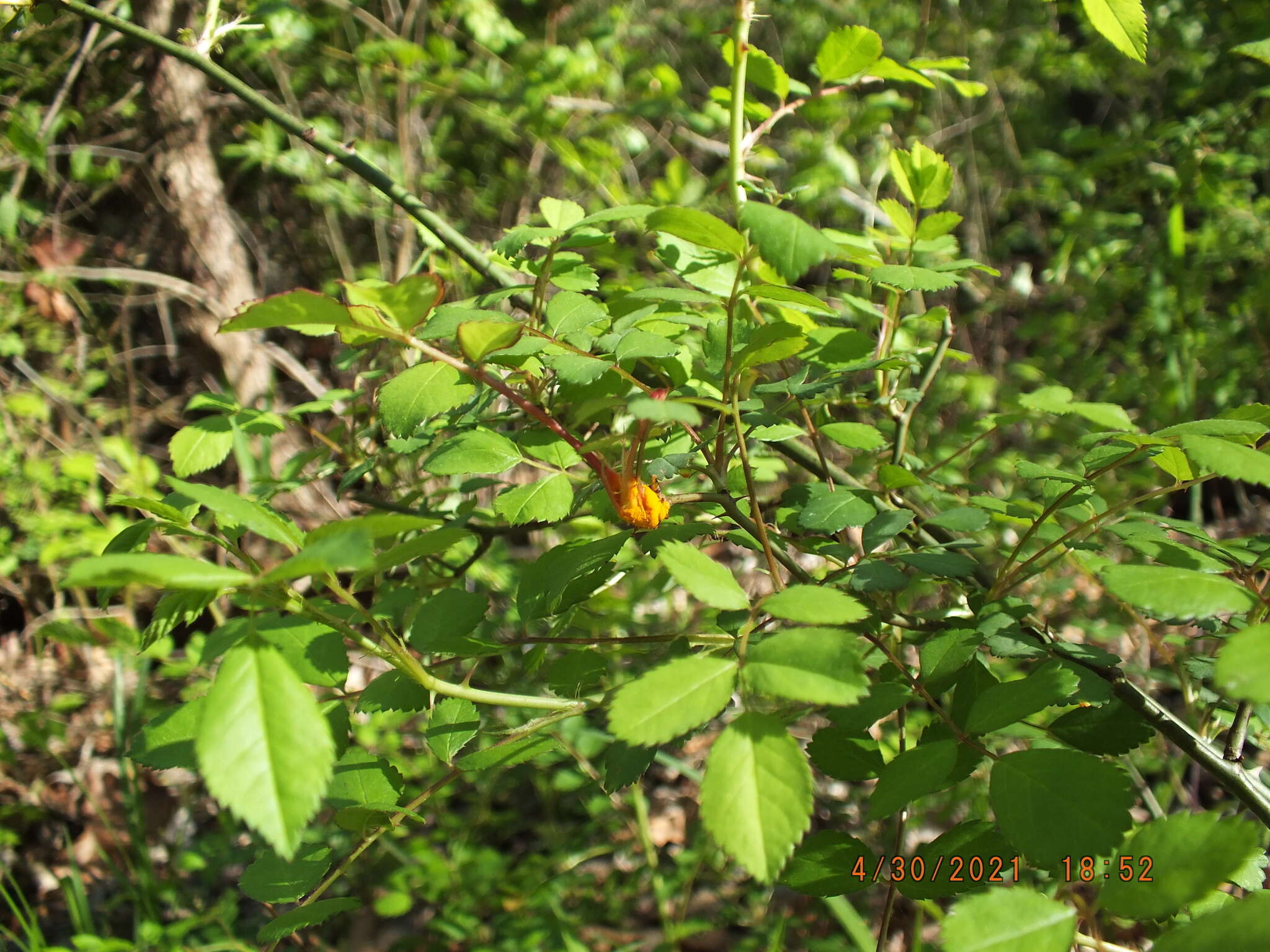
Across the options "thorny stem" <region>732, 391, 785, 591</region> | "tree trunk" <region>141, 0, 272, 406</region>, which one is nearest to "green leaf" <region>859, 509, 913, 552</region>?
"thorny stem" <region>732, 391, 785, 591</region>

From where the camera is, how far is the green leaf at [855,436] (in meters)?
0.70

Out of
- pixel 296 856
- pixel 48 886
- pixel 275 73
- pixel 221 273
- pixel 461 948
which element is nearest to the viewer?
pixel 296 856

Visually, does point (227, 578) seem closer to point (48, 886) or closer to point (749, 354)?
point (749, 354)

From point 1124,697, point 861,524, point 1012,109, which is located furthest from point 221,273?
point 1012,109

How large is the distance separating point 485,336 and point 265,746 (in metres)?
0.28

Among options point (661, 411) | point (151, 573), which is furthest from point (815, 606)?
point (151, 573)

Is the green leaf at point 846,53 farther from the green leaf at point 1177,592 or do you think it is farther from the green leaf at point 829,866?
the green leaf at point 829,866

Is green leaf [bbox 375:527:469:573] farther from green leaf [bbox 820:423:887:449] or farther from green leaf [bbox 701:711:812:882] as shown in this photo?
green leaf [bbox 820:423:887:449]

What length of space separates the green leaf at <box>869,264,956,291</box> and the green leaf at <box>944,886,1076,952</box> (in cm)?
42

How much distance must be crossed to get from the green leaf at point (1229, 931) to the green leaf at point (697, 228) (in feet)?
1.52

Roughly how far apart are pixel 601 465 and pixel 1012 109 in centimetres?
366

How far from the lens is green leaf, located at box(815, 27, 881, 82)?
2.55 ft

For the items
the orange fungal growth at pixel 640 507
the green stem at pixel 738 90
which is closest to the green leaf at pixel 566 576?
the orange fungal growth at pixel 640 507

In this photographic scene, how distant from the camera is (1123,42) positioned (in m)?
0.60
